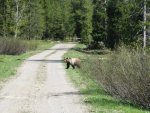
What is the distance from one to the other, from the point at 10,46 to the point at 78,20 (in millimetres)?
61138

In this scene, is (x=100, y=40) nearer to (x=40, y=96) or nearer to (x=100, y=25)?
(x=100, y=25)

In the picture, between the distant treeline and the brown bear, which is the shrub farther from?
the brown bear

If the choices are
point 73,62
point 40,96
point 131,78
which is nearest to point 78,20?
point 73,62

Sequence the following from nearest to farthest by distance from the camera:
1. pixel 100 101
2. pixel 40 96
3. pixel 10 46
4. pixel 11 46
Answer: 1. pixel 100 101
2. pixel 40 96
3. pixel 10 46
4. pixel 11 46

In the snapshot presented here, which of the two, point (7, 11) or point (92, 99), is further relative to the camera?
point (7, 11)

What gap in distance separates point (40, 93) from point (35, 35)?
307ft

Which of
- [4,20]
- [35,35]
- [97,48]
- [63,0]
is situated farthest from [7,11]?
[63,0]

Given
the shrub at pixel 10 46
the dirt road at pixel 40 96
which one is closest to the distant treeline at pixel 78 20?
→ the dirt road at pixel 40 96

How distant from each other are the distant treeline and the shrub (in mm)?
10982

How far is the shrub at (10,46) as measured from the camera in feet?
174

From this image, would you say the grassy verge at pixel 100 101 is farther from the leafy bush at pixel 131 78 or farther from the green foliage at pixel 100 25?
the green foliage at pixel 100 25

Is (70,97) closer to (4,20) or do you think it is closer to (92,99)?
(92,99)

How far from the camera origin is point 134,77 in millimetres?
15438

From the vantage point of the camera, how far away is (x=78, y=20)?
11381 centimetres
